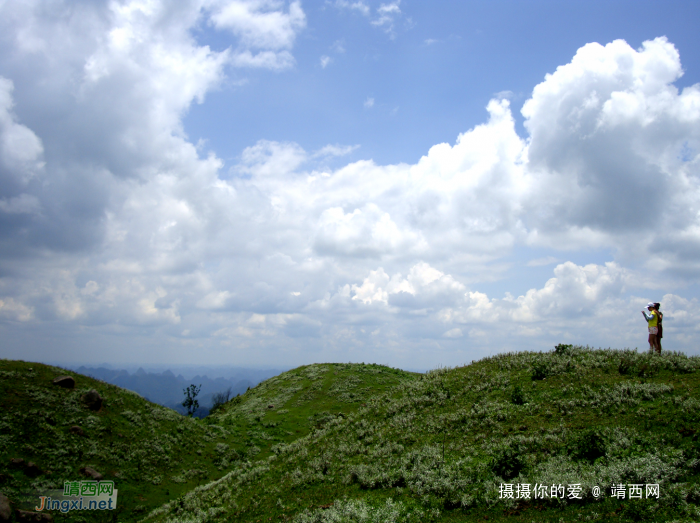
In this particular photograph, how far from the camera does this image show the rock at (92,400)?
103ft

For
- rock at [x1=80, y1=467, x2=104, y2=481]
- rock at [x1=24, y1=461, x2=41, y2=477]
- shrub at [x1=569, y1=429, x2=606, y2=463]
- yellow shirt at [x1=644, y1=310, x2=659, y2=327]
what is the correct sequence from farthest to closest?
1. rock at [x1=80, y1=467, x2=104, y2=481]
2. rock at [x1=24, y1=461, x2=41, y2=477]
3. yellow shirt at [x1=644, y1=310, x2=659, y2=327]
4. shrub at [x1=569, y1=429, x2=606, y2=463]

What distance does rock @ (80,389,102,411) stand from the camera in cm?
3149

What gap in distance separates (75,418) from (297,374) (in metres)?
31.3

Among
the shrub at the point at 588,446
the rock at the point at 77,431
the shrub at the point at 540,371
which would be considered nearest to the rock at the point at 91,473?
the rock at the point at 77,431

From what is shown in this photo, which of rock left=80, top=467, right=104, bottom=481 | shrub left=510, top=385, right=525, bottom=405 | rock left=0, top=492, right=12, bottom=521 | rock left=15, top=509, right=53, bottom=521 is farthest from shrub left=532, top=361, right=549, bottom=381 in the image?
rock left=0, top=492, right=12, bottom=521

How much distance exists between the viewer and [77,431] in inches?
1097

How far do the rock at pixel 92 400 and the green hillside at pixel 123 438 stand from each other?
16.7 inches

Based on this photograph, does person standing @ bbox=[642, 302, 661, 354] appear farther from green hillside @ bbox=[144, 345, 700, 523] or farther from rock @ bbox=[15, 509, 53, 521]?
rock @ bbox=[15, 509, 53, 521]

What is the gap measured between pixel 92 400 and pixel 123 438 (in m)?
5.22

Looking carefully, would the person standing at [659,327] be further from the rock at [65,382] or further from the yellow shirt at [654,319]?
the rock at [65,382]

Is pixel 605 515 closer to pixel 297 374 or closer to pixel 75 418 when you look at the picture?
pixel 75 418

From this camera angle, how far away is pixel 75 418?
96.1 ft

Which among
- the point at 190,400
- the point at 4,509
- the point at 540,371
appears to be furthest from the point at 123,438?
the point at 190,400

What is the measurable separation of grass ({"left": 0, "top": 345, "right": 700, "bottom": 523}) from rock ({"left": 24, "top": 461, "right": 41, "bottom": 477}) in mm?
392
